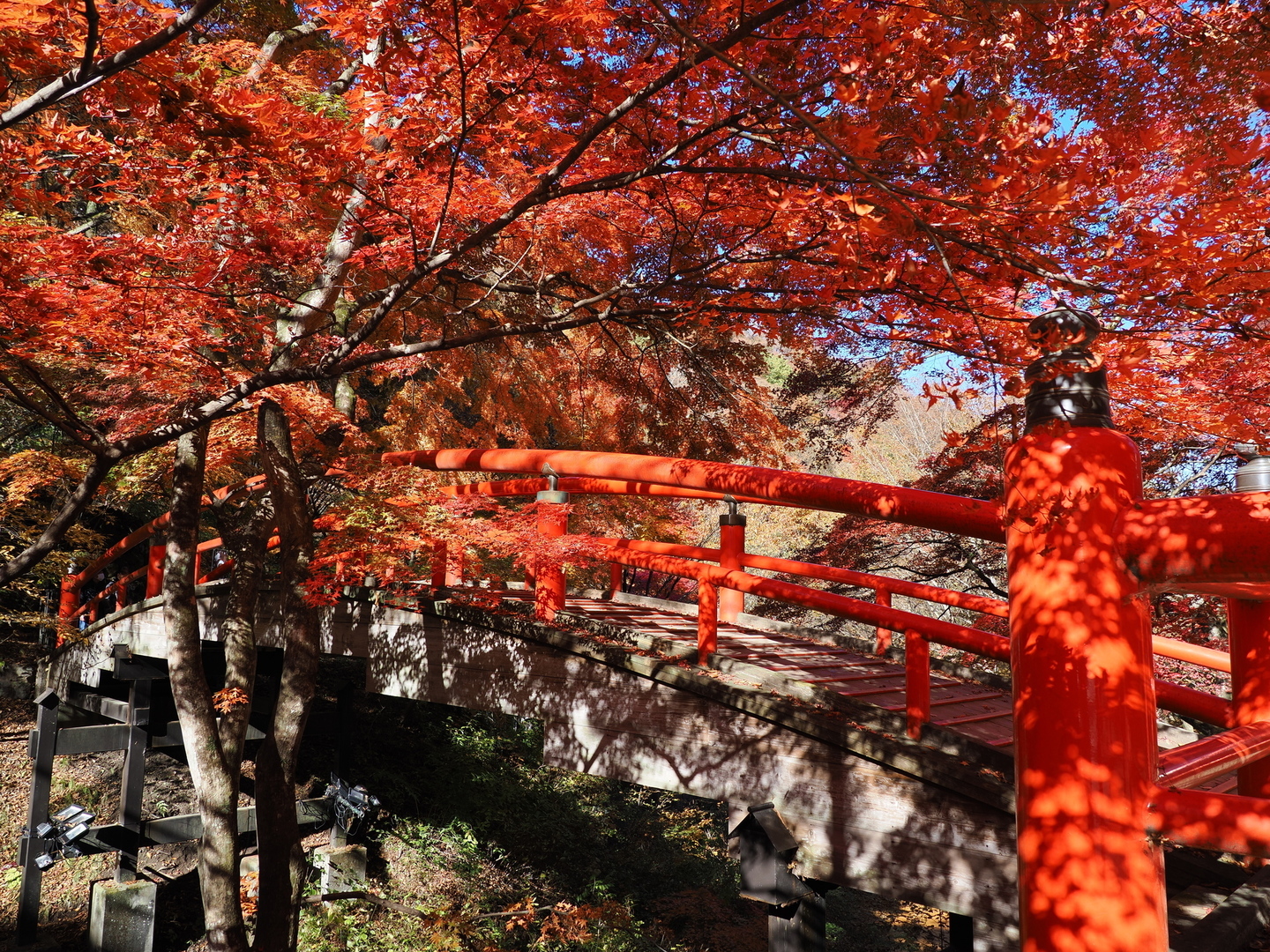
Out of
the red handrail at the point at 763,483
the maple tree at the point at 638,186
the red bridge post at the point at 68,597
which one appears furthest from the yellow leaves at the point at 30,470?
the red handrail at the point at 763,483

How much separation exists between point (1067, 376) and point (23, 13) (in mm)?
3025

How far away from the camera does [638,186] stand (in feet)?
14.8

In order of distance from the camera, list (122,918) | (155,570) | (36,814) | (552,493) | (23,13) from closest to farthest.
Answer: (23,13) → (552,493) → (122,918) → (36,814) → (155,570)

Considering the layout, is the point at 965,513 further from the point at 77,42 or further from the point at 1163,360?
the point at 1163,360

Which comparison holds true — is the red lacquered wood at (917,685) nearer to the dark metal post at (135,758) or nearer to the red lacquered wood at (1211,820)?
the red lacquered wood at (1211,820)

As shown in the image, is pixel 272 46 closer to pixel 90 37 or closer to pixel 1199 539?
pixel 90 37

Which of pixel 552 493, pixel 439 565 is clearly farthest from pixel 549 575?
pixel 439 565

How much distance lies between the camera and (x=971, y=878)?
121 inches

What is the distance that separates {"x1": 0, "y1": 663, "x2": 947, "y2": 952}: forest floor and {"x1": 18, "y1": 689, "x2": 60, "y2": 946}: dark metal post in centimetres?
54

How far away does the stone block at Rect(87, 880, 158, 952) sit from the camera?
20.7 feet

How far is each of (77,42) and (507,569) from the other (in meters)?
9.82

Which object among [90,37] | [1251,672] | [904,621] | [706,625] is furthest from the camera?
[706,625]

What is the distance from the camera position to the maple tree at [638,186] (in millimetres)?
2709

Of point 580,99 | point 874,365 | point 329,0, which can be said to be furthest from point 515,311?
point 580,99
